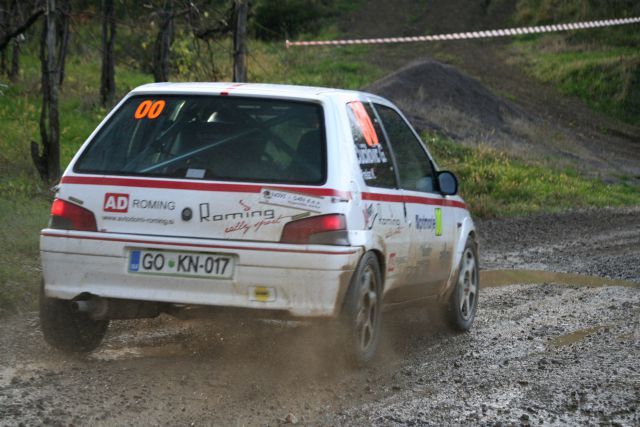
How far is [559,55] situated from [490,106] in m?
11.2

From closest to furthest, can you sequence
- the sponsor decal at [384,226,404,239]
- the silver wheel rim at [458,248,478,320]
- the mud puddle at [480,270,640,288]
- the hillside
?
1. the sponsor decal at [384,226,404,239]
2. the silver wheel rim at [458,248,478,320]
3. the mud puddle at [480,270,640,288]
4. the hillside

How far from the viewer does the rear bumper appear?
588 centimetres

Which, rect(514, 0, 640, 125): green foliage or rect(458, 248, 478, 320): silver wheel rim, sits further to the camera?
rect(514, 0, 640, 125): green foliage

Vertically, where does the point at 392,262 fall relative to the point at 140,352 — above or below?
above

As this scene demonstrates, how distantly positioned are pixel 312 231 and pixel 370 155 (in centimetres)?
93

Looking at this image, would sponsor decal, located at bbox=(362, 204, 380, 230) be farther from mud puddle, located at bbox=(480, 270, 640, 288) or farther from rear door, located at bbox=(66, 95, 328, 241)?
mud puddle, located at bbox=(480, 270, 640, 288)

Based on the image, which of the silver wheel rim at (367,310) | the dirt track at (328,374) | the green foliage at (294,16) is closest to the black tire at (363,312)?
the silver wheel rim at (367,310)

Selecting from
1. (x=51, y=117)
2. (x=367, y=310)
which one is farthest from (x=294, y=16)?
(x=367, y=310)

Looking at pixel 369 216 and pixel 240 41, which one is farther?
pixel 240 41

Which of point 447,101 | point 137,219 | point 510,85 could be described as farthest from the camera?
point 510,85

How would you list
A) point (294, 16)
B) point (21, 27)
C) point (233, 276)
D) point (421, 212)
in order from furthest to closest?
1. point (294, 16)
2. point (21, 27)
3. point (421, 212)
4. point (233, 276)

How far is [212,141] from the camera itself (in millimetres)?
6359

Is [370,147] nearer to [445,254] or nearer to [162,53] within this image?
[445,254]

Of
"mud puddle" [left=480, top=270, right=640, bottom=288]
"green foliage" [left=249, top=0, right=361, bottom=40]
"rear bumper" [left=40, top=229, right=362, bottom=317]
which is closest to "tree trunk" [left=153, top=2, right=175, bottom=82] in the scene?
"mud puddle" [left=480, top=270, right=640, bottom=288]
